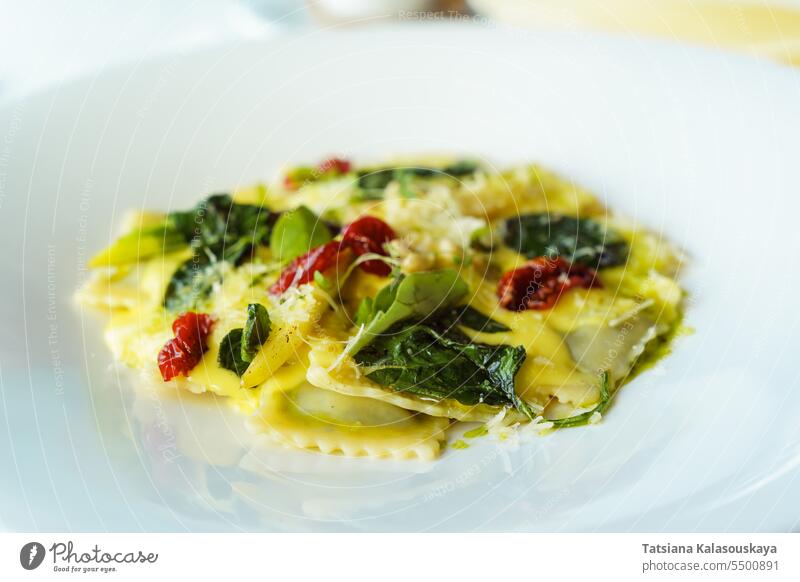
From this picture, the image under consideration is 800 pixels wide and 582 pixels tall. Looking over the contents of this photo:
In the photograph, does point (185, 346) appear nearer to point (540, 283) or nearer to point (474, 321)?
point (474, 321)

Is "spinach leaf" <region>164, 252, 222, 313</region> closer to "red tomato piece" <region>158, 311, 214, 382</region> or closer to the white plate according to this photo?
"red tomato piece" <region>158, 311, 214, 382</region>

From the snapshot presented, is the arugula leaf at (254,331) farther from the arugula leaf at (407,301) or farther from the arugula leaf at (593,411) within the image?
the arugula leaf at (593,411)

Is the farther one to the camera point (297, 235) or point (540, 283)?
point (297, 235)

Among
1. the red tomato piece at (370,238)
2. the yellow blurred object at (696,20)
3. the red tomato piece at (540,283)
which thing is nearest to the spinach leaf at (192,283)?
the red tomato piece at (370,238)

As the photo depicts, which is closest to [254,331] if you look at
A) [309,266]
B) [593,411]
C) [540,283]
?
[309,266]
